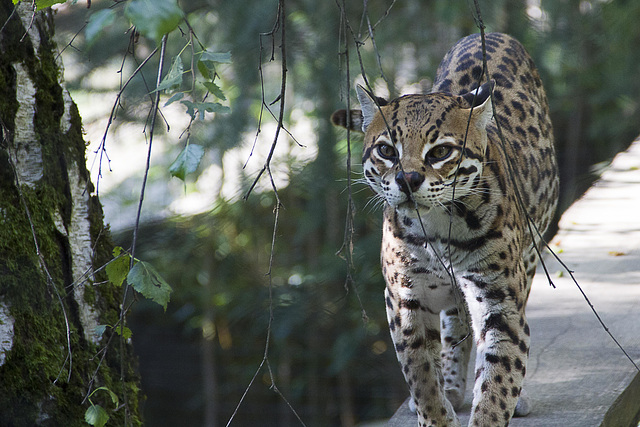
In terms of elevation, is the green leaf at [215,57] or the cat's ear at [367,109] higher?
the green leaf at [215,57]

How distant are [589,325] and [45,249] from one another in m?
2.52

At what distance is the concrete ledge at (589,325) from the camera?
284cm

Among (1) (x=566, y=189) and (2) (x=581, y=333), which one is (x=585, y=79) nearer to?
A: (1) (x=566, y=189)

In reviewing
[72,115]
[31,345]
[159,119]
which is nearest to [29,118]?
[72,115]

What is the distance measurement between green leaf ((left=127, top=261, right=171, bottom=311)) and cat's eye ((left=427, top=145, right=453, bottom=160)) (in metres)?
1.07

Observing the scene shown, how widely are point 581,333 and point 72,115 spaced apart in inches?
96.2

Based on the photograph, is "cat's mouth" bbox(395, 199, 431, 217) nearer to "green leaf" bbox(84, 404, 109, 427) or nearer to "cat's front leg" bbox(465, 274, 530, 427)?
"cat's front leg" bbox(465, 274, 530, 427)

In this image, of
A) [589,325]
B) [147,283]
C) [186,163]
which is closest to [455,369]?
[589,325]

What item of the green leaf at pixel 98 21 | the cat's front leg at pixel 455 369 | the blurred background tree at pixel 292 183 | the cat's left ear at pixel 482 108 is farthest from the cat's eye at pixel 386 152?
the blurred background tree at pixel 292 183

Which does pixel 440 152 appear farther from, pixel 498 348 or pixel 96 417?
pixel 96 417

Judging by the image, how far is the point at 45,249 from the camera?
214 cm

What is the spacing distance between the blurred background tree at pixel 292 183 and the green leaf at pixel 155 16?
379cm

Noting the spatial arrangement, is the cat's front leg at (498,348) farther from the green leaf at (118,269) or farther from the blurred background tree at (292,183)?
the blurred background tree at (292,183)

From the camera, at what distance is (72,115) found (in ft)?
7.47
